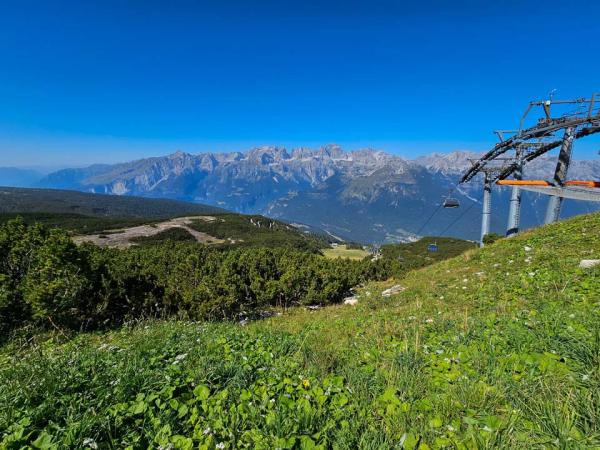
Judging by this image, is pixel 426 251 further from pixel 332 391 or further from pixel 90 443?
pixel 90 443

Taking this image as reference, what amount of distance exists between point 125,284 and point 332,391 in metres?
19.1

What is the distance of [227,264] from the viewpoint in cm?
2581

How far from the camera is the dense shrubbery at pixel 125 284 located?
1399 centimetres

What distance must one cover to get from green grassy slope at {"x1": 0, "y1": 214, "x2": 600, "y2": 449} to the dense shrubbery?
409 inches

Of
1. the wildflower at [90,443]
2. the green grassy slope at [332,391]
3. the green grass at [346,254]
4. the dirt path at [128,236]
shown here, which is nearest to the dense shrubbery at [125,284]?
the green grassy slope at [332,391]

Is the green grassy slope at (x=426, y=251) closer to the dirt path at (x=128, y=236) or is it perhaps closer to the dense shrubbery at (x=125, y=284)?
the dense shrubbery at (x=125, y=284)

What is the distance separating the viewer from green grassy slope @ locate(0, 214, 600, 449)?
10.5 feet

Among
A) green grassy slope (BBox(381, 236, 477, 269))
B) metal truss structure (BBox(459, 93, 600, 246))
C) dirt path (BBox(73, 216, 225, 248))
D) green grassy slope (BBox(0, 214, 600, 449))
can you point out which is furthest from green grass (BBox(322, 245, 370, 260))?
green grassy slope (BBox(0, 214, 600, 449))

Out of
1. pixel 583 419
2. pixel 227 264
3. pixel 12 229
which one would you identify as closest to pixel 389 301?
pixel 583 419

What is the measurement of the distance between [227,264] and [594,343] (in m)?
24.2

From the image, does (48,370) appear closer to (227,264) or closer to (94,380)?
(94,380)

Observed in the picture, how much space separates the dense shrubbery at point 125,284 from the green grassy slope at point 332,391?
10394 millimetres

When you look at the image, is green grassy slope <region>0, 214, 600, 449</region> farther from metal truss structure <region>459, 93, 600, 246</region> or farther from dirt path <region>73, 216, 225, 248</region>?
dirt path <region>73, 216, 225, 248</region>

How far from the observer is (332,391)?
4.23m
